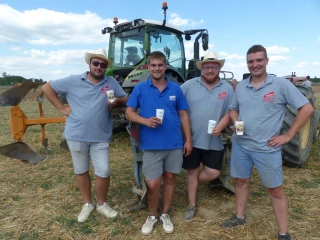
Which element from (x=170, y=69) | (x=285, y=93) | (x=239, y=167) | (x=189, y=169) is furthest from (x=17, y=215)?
(x=170, y=69)

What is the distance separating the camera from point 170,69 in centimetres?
604

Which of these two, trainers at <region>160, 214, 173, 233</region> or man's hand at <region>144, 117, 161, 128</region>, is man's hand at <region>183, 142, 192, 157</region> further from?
trainers at <region>160, 214, 173, 233</region>

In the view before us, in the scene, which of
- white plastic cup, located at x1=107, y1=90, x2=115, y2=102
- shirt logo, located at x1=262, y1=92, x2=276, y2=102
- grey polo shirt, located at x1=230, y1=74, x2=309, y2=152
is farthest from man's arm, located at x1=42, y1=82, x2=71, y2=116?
shirt logo, located at x1=262, y1=92, x2=276, y2=102

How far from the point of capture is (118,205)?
3.57m

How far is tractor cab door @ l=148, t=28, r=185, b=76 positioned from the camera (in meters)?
6.30

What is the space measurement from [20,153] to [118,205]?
244 centimetres

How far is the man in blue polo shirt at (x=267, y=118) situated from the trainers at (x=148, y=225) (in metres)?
1.15

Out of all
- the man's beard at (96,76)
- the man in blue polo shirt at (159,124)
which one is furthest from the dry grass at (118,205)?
the man's beard at (96,76)

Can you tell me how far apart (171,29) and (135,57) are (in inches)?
39.9

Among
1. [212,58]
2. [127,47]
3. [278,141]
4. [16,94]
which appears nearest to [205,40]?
[127,47]

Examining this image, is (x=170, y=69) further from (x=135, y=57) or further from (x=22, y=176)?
(x=22, y=176)

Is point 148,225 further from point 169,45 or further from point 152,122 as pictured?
point 169,45

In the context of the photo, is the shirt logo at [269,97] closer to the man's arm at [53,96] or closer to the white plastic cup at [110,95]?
the white plastic cup at [110,95]

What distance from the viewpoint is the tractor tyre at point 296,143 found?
13.8 feet
